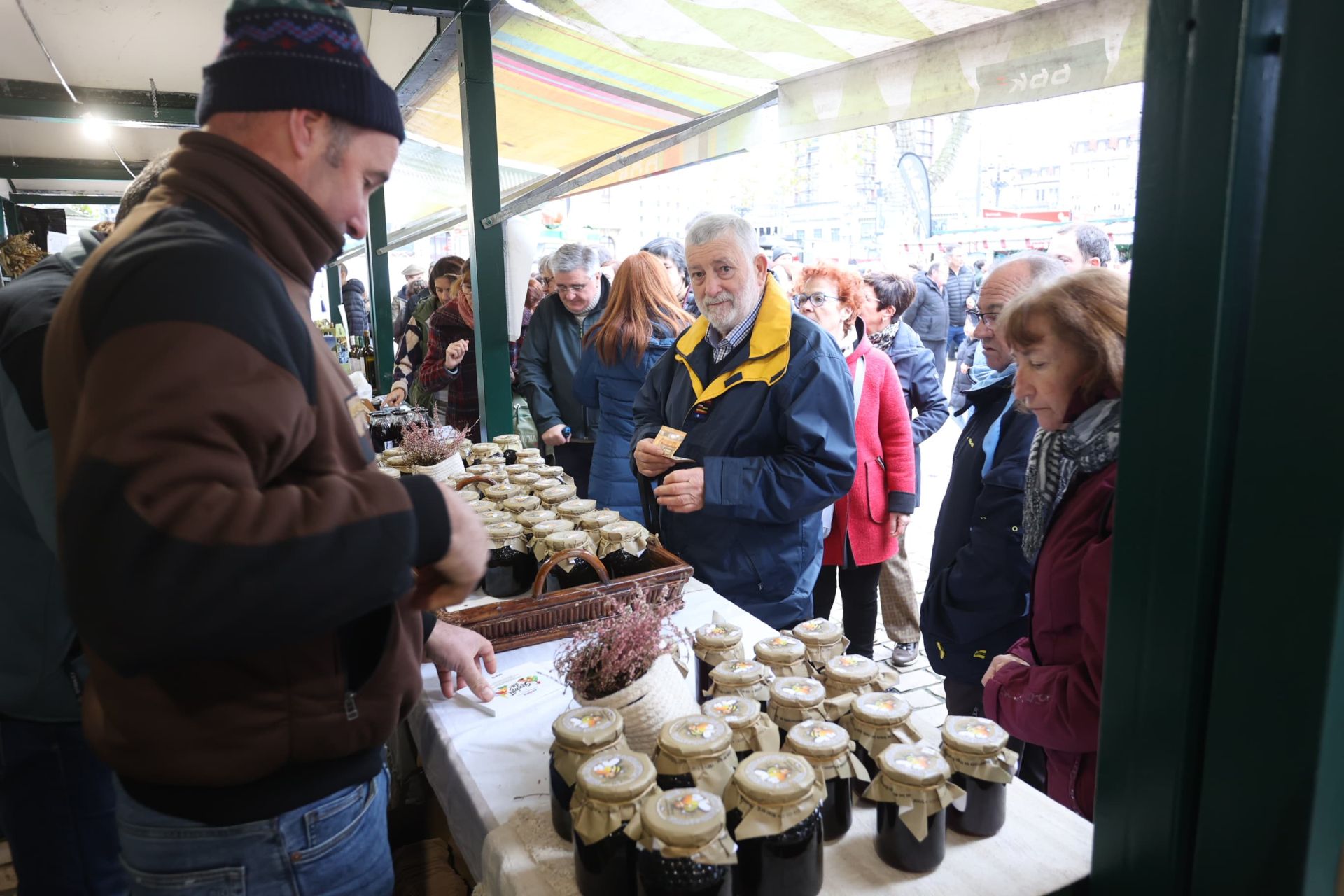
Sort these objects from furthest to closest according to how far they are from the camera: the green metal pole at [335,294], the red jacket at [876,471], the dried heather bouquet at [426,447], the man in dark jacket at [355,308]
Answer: the green metal pole at [335,294] → the man in dark jacket at [355,308] → the red jacket at [876,471] → the dried heather bouquet at [426,447]

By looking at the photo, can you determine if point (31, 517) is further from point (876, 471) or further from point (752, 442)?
point (876, 471)

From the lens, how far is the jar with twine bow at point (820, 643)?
1.36m

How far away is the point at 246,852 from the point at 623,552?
3.46ft

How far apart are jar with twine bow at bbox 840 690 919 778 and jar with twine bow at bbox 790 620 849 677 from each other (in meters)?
0.18

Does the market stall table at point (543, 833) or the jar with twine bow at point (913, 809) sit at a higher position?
the jar with twine bow at point (913, 809)

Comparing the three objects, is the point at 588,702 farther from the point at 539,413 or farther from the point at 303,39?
the point at 539,413

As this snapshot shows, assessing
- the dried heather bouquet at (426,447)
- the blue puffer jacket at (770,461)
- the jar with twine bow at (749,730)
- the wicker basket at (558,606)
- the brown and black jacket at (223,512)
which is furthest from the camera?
the dried heather bouquet at (426,447)

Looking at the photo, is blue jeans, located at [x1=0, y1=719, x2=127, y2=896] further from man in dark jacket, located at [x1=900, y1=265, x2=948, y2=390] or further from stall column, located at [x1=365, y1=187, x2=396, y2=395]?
man in dark jacket, located at [x1=900, y1=265, x2=948, y2=390]

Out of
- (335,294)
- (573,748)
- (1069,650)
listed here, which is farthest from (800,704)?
(335,294)

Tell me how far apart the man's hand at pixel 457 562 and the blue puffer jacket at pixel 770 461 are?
1.17 meters

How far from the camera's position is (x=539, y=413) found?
3789 millimetres

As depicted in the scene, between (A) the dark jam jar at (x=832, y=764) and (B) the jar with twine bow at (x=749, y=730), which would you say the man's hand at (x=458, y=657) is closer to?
(B) the jar with twine bow at (x=749, y=730)

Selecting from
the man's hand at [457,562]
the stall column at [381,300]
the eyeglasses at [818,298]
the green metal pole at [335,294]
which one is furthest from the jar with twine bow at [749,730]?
the green metal pole at [335,294]

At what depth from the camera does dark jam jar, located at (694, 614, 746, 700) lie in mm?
1386
